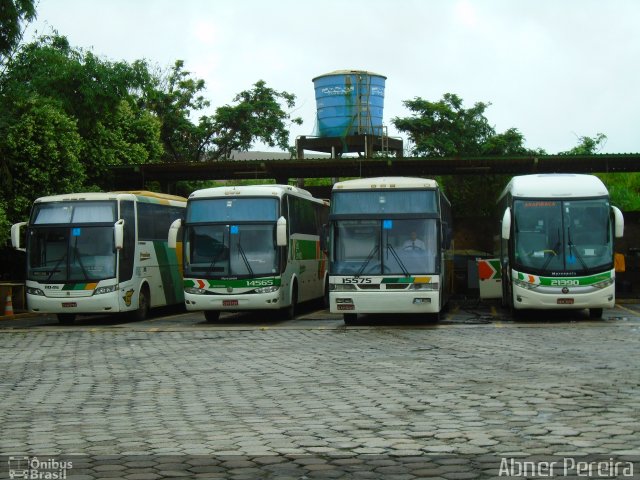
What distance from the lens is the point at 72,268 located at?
24.4 m

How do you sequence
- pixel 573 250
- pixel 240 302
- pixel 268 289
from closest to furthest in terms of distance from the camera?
pixel 573 250
pixel 240 302
pixel 268 289

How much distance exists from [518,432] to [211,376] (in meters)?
5.48

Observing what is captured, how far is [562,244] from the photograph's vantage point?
22453 millimetres

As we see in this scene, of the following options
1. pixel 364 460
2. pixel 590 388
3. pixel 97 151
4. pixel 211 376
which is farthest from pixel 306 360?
pixel 97 151

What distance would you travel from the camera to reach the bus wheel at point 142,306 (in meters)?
26.2

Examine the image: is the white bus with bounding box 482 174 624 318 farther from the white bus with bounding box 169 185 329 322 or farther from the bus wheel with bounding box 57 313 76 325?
the bus wheel with bounding box 57 313 76 325

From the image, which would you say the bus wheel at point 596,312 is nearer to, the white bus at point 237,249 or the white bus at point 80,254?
the white bus at point 237,249

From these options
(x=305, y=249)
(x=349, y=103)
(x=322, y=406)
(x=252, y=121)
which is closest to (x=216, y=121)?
(x=252, y=121)

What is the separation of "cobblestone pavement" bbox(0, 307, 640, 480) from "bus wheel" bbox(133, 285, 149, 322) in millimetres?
7733

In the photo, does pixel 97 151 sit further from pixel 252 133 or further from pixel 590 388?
pixel 590 388

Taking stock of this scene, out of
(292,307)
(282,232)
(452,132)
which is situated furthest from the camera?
(452,132)

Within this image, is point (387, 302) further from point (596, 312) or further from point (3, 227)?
point (3, 227)

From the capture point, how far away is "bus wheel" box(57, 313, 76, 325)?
25.7 m

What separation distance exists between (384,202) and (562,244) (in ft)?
13.3
